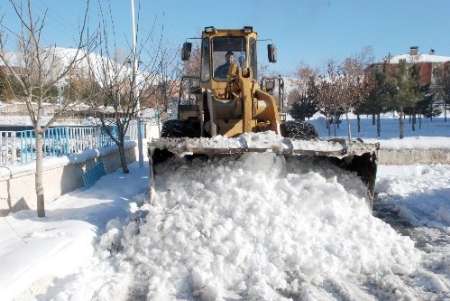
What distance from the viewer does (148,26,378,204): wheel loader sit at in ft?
21.8

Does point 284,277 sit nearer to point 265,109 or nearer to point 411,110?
point 265,109

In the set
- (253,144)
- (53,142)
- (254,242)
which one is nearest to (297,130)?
(253,144)

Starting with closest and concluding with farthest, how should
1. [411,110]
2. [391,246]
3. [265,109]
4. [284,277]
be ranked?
1. [284,277]
2. [391,246]
3. [265,109]
4. [411,110]

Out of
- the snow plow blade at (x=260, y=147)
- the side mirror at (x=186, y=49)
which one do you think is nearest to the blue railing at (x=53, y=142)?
the snow plow blade at (x=260, y=147)

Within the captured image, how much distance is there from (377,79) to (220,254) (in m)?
33.8

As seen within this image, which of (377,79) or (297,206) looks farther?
(377,79)

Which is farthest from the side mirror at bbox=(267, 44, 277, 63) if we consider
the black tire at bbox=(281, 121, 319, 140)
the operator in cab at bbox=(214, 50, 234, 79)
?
the black tire at bbox=(281, 121, 319, 140)

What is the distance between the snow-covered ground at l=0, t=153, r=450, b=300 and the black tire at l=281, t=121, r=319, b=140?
1.44m

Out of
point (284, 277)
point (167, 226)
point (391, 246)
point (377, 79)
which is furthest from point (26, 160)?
point (377, 79)

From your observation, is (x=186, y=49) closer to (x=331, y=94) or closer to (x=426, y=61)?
(x=331, y=94)

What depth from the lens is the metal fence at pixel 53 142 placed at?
26.3 feet

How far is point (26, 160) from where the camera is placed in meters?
8.48

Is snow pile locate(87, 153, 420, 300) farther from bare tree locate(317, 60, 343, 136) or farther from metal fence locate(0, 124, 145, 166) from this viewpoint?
bare tree locate(317, 60, 343, 136)

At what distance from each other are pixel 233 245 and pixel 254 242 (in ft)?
0.83
